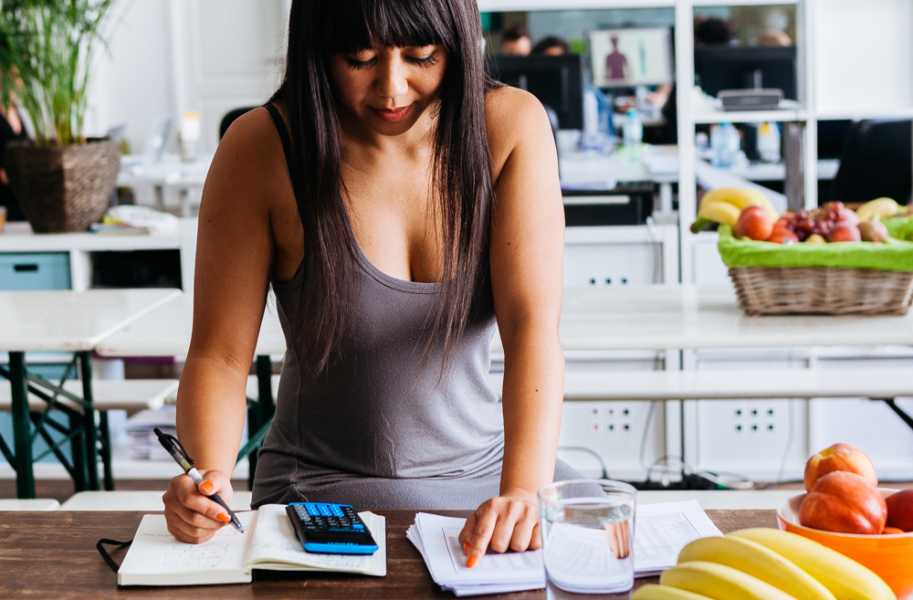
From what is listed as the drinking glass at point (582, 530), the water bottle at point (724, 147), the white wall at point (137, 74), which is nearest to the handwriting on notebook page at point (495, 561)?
the drinking glass at point (582, 530)

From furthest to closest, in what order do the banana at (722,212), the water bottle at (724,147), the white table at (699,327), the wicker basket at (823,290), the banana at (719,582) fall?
1. the water bottle at (724,147)
2. the banana at (722,212)
3. the wicker basket at (823,290)
4. the white table at (699,327)
5. the banana at (719,582)

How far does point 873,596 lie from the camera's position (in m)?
0.91

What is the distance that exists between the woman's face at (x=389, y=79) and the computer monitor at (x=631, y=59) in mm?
3593

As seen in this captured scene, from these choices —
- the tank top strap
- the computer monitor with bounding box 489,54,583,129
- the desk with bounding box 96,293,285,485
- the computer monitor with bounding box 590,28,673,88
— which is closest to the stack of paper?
the tank top strap

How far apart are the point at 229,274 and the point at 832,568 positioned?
32.3 inches

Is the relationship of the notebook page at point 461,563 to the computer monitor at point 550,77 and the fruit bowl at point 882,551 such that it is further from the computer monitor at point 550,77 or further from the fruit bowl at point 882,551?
the computer monitor at point 550,77

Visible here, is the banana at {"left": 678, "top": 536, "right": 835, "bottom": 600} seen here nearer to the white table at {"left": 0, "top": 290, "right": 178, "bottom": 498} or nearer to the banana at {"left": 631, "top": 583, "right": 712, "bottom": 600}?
the banana at {"left": 631, "top": 583, "right": 712, "bottom": 600}

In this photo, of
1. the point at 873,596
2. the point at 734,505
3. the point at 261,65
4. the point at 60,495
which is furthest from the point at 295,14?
the point at 261,65

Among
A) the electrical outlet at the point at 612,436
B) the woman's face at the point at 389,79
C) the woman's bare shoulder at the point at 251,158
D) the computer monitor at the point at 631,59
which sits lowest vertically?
the electrical outlet at the point at 612,436

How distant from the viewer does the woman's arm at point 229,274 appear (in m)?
1.50

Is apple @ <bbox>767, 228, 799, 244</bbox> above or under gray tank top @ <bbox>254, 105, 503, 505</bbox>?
above

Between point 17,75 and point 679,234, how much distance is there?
1.90m

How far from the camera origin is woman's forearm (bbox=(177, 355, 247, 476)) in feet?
4.78

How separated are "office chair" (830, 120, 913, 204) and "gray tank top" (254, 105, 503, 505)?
2.62m
